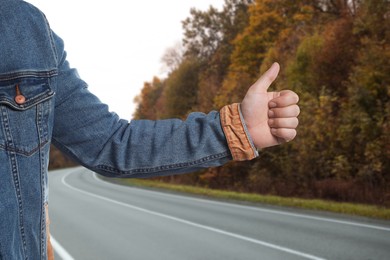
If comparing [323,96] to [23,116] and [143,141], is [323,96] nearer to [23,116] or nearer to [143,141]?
[143,141]

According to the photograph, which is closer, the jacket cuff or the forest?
the jacket cuff

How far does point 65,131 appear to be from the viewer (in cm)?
144

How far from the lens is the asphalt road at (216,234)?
8.88 m

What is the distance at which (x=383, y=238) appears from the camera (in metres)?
9.80

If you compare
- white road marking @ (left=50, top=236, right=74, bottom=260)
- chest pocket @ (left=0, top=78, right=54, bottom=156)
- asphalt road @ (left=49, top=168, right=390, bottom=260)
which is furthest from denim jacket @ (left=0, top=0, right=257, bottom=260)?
white road marking @ (left=50, top=236, right=74, bottom=260)

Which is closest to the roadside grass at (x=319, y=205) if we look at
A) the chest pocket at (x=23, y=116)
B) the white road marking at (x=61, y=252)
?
the white road marking at (x=61, y=252)

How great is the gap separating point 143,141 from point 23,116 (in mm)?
355

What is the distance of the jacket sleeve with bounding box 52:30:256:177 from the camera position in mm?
1435

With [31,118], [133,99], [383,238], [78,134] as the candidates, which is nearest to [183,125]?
[78,134]

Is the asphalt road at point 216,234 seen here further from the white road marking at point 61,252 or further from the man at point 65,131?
the man at point 65,131

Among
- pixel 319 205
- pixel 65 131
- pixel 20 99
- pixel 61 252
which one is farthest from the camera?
pixel 319 205

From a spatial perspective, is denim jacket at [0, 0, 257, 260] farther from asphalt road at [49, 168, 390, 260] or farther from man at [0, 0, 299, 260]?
asphalt road at [49, 168, 390, 260]

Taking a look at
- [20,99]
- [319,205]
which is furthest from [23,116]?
[319,205]

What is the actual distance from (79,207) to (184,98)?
72.5 ft
